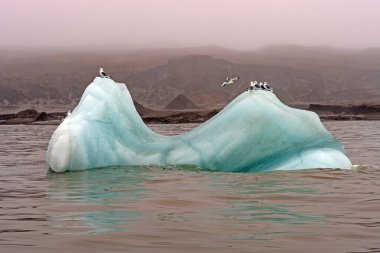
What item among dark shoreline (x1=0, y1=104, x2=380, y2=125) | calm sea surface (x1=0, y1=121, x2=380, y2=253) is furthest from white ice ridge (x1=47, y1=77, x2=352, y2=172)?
dark shoreline (x1=0, y1=104, x2=380, y2=125)

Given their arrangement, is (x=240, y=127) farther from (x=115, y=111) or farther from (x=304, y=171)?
(x=115, y=111)

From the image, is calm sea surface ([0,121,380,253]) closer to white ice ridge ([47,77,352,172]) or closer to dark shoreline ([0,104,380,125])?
white ice ridge ([47,77,352,172])

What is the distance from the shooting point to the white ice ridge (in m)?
13.2

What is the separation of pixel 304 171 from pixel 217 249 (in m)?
7.24

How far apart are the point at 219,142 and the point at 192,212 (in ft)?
19.7

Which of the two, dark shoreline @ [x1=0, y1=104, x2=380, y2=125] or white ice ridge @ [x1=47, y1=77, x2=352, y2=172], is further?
dark shoreline @ [x1=0, y1=104, x2=380, y2=125]

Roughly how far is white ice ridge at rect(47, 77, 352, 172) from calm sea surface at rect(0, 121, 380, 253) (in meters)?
0.79

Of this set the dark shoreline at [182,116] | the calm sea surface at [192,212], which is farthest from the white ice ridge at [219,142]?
the dark shoreline at [182,116]

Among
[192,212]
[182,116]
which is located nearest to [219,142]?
[192,212]

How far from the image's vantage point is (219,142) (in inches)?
539

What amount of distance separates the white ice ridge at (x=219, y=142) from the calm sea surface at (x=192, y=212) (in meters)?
0.79

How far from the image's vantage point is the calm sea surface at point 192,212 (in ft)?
18.8

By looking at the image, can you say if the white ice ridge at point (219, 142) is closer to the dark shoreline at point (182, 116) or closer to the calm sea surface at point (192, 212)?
the calm sea surface at point (192, 212)

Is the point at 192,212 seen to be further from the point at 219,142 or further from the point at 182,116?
the point at 182,116
